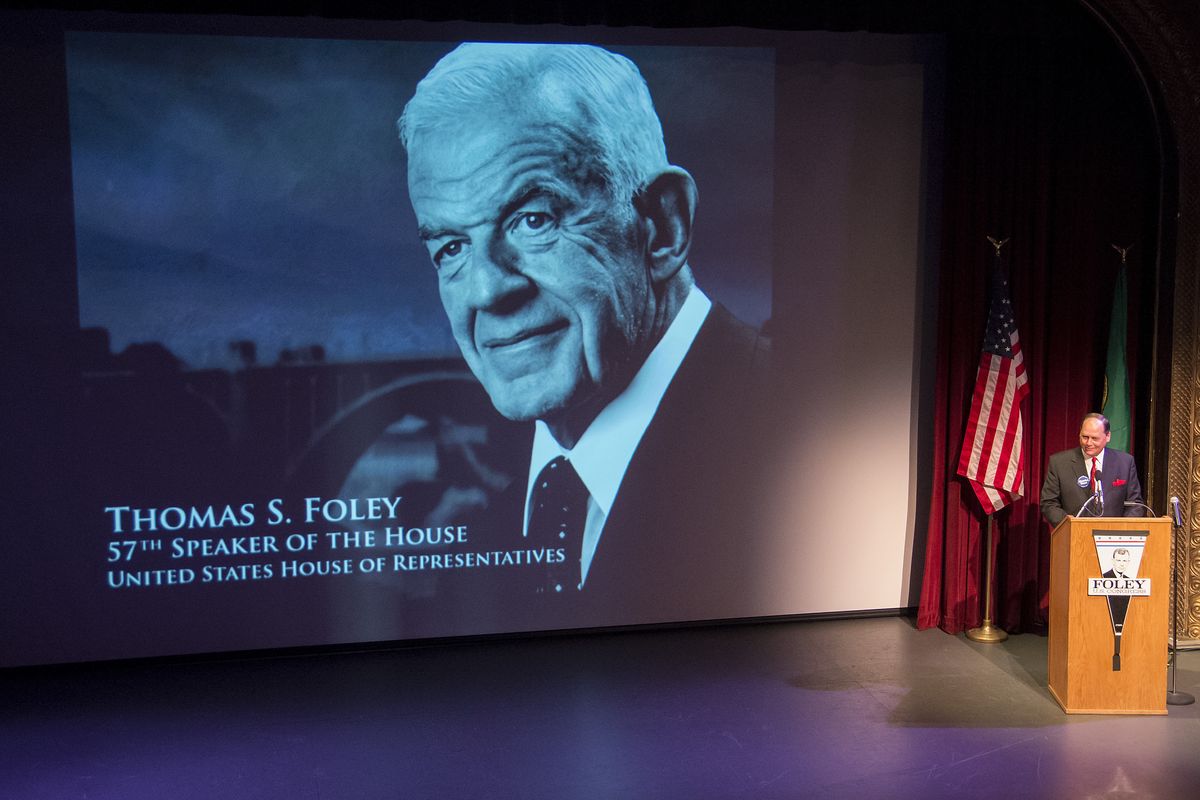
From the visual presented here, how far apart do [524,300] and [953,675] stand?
3043 mm

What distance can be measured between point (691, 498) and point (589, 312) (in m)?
1.27

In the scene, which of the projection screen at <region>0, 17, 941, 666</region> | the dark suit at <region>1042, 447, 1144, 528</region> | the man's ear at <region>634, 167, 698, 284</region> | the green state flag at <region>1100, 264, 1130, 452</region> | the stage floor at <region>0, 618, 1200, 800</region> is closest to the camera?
the stage floor at <region>0, 618, 1200, 800</region>

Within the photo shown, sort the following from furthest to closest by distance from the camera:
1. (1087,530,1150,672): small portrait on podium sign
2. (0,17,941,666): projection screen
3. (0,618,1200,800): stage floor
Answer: (0,17,941,666): projection screen, (1087,530,1150,672): small portrait on podium sign, (0,618,1200,800): stage floor

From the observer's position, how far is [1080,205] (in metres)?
6.05

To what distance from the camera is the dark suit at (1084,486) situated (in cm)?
507

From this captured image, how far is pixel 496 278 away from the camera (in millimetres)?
5605

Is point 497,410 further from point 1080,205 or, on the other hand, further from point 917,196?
point 1080,205

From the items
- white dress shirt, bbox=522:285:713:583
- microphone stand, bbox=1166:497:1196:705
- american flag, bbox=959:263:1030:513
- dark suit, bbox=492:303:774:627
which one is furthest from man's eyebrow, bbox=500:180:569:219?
microphone stand, bbox=1166:497:1196:705

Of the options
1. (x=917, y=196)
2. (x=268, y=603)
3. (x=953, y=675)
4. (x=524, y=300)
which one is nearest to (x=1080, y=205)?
(x=917, y=196)

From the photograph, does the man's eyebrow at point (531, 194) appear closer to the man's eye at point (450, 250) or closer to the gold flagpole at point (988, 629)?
the man's eye at point (450, 250)

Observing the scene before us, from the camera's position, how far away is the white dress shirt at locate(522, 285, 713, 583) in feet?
19.2

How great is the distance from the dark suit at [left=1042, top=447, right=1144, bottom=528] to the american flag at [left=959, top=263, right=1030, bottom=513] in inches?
27.1

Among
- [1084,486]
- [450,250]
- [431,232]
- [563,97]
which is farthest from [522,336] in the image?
[1084,486]

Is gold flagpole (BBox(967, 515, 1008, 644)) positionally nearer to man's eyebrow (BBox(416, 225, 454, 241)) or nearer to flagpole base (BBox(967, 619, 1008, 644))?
flagpole base (BBox(967, 619, 1008, 644))
